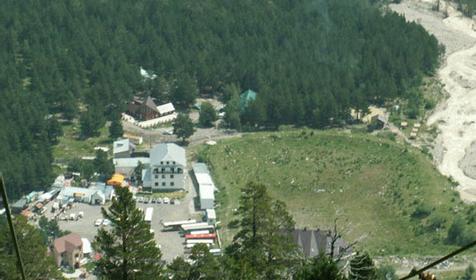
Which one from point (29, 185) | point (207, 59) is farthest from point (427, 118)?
point (29, 185)

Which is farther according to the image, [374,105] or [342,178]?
[374,105]

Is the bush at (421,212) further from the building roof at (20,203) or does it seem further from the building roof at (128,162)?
the building roof at (20,203)

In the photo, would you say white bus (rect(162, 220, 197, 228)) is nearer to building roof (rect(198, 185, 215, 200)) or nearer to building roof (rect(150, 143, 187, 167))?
building roof (rect(198, 185, 215, 200))

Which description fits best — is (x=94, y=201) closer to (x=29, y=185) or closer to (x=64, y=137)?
(x=29, y=185)

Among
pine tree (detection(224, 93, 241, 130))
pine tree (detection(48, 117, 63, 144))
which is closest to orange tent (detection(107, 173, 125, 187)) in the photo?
pine tree (detection(48, 117, 63, 144))

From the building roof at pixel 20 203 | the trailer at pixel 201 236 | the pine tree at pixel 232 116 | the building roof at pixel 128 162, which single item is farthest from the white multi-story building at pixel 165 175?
the pine tree at pixel 232 116

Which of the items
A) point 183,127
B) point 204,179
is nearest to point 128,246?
point 204,179
